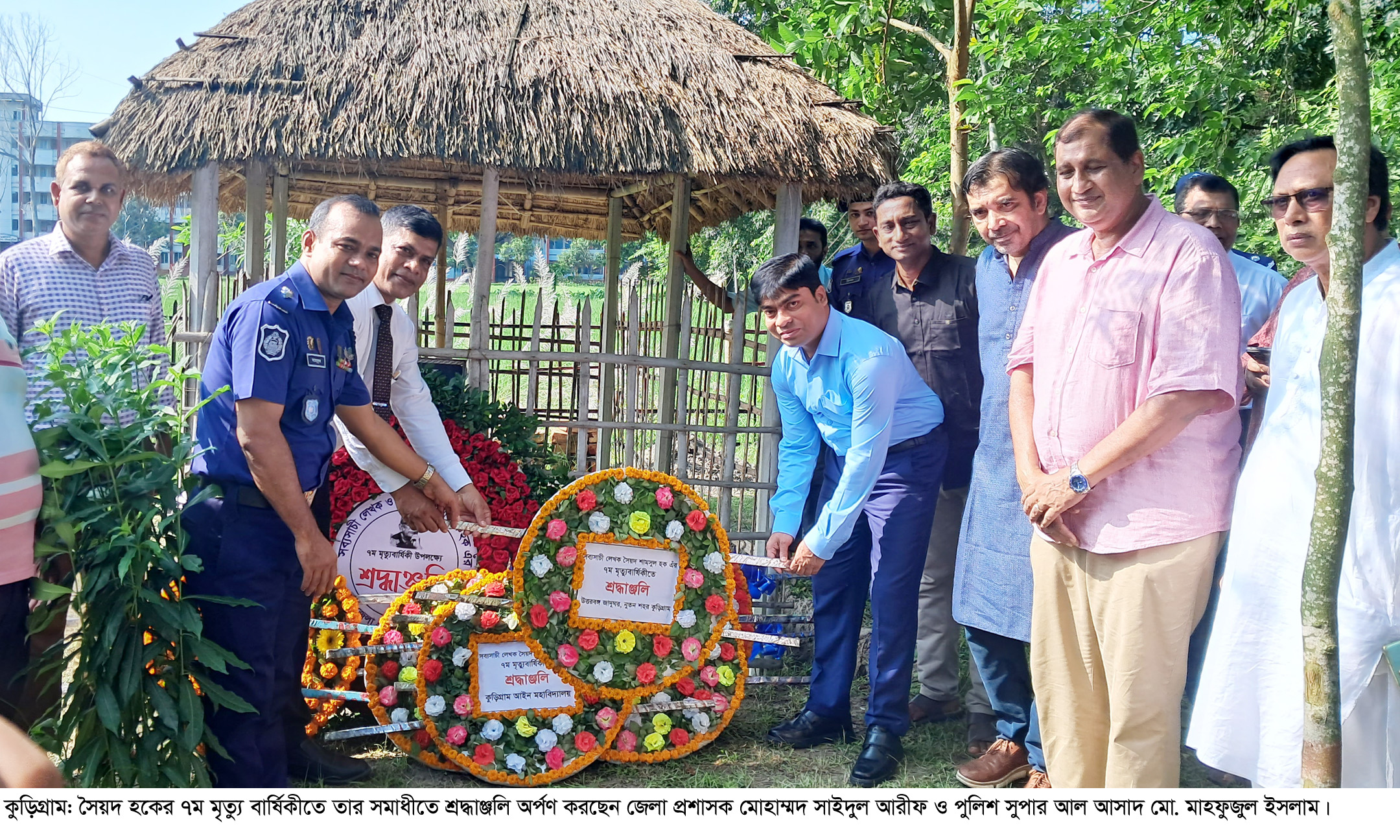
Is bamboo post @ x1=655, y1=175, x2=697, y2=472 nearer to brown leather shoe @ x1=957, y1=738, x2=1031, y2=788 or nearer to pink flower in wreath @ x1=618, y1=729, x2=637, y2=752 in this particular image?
pink flower in wreath @ x1=618, y1=729, x2=637, y2=752

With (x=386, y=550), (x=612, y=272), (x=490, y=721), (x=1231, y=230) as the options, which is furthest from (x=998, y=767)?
(x=612, y=272)

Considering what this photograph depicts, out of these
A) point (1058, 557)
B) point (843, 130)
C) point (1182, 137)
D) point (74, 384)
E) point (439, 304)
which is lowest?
point (1058, 557)

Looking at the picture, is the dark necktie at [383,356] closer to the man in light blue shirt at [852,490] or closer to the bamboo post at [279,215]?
the man in light blue shirt at [852,490]

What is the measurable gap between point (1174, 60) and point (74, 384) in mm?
8233

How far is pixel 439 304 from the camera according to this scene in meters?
9.50

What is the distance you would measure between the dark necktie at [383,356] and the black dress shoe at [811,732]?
209 cm

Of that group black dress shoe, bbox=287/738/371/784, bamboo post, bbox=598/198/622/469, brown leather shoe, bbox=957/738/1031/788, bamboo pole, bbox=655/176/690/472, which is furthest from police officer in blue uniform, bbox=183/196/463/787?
bamboo post, bbox=598/198/622/469

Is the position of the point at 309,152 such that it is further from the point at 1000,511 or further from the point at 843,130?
the point at 1000,511

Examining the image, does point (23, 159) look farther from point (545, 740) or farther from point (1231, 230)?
point (1231, 230)

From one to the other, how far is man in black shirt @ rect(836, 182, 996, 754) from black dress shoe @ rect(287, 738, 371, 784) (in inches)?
93.4

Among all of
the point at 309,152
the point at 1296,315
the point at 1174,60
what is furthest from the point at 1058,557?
the point at 1174,60

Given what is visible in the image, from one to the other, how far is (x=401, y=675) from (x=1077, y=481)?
251 centimetres

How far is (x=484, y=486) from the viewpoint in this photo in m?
4.71

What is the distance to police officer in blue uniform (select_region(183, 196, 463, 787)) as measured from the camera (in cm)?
284
